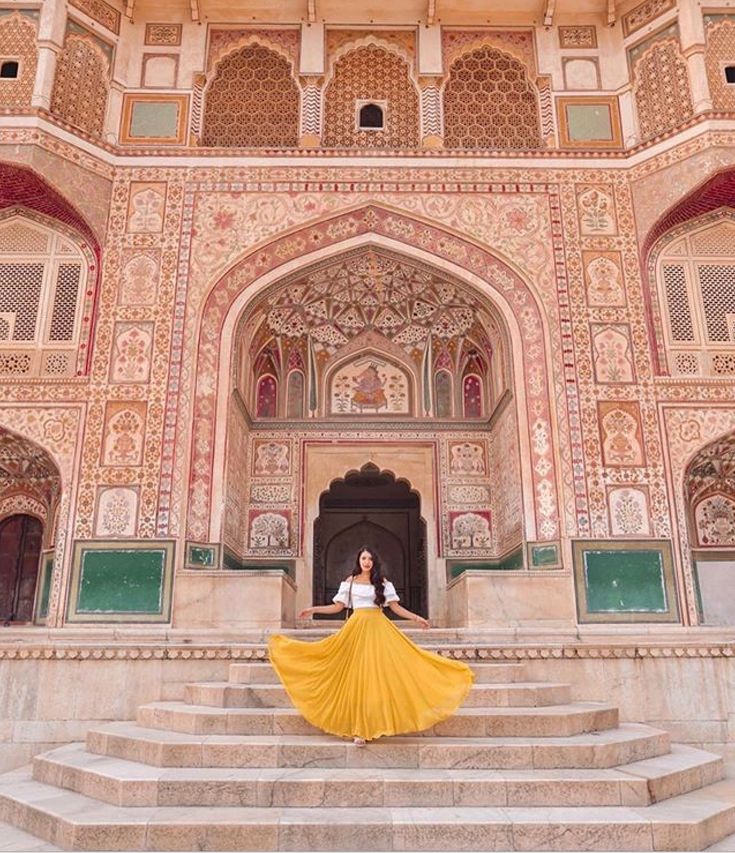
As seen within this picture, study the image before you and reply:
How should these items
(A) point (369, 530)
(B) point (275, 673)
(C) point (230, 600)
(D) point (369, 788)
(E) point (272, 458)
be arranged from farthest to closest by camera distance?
(A) point (369, 530)
(E) point (272, 458)
(C) point (230, 600)
(B) point (275, 673)
(D) point (369, 788)

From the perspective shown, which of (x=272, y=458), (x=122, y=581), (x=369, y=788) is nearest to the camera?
(x=369, y=788)

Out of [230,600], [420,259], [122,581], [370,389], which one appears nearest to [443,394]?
[370,389]

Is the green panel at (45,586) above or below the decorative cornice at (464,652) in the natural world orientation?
above

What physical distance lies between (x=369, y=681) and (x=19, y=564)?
6.67 metres

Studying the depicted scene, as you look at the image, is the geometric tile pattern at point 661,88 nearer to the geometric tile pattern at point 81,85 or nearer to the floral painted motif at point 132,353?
the floral painted motif at point 132,353

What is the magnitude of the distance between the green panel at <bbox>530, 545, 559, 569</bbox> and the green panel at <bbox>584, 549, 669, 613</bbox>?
0.31 m

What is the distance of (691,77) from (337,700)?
8735mm

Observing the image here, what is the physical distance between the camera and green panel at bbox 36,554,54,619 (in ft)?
28.1

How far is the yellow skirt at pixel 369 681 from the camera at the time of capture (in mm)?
4066

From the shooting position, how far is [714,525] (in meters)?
8.89

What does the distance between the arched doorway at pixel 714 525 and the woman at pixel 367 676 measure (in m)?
5.26

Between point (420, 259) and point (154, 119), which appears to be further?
point (154, 119)

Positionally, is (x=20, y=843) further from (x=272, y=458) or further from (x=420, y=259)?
(x=420, y=259)

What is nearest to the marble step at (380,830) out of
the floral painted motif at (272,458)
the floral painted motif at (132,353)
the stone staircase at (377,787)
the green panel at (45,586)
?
the stone staircase at (377,787)
